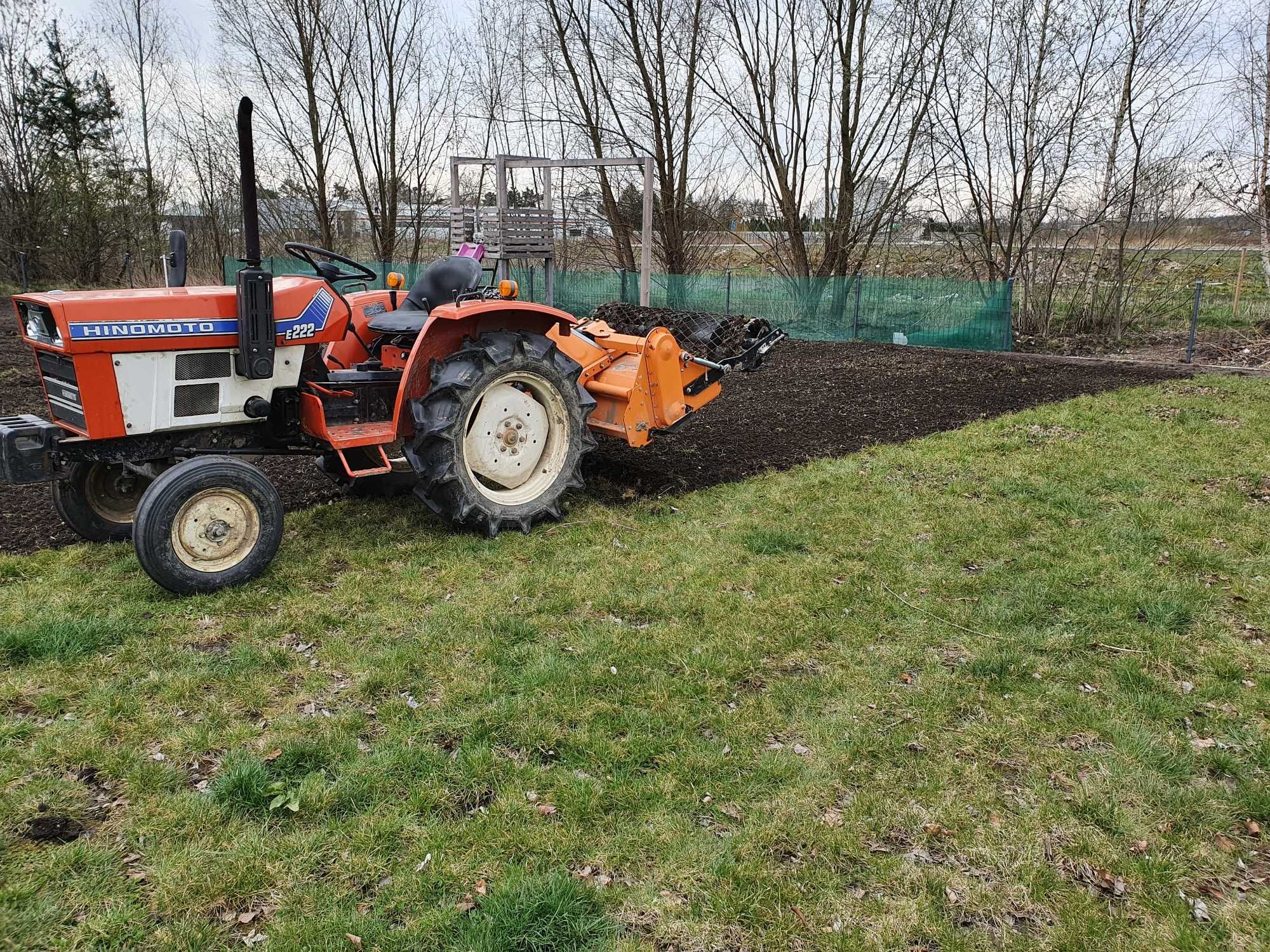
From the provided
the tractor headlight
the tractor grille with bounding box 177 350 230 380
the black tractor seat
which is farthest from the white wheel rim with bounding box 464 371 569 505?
the tractor headlight

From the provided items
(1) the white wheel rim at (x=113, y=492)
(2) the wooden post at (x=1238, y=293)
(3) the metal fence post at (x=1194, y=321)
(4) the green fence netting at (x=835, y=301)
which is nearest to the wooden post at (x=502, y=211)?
Answer: (4) the green fence netting at (x=835, y=301)

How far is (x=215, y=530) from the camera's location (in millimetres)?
4078

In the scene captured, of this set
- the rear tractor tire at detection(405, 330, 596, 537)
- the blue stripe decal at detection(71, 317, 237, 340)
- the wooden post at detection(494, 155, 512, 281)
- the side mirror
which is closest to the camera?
the blue stripe decal at detection(71, 317, 237, 340)

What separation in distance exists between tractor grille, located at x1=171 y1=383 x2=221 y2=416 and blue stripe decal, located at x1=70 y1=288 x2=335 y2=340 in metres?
0.26

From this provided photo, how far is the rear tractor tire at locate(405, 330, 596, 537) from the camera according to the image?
478cm

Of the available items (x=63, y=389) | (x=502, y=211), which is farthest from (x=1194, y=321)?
(x=63, y=389)

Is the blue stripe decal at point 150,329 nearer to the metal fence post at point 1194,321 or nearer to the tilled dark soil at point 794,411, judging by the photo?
the tilled dark soil at point 794,411

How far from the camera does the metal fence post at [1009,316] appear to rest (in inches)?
535

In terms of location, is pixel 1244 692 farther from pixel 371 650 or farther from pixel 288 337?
pixel 288 337

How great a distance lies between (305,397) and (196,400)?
0.56m

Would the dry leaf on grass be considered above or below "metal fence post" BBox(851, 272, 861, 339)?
below

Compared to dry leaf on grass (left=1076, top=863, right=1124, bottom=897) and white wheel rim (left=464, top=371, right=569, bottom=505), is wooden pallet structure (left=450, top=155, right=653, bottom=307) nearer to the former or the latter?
white wheel rim (left=464, top=371, right=569, bottom=505)

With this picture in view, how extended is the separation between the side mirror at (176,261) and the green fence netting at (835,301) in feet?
34.5

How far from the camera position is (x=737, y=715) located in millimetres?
3236
